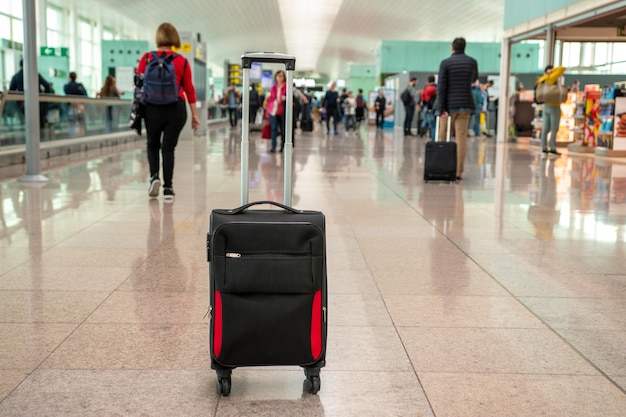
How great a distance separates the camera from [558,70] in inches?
704

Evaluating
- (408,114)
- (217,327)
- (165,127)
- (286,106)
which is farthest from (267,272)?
(408,114)

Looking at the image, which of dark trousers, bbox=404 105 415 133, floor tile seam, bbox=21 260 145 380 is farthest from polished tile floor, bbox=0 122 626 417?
dark trousers, bbox=404 105 415 133

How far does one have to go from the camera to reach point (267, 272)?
114 inches

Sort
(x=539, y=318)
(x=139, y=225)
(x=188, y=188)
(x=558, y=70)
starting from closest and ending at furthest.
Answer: (x=539, y=318) → (x=139, y=225) → (x=188, y=188) → (x=558, y=70)

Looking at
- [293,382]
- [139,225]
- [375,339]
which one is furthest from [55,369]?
[139,225]

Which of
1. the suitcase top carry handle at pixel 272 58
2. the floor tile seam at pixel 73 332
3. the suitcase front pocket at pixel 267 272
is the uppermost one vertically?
the suitcase top carry handle at pixel 272 58

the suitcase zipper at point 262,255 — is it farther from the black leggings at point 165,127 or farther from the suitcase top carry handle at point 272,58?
the black leggings at point 165,127

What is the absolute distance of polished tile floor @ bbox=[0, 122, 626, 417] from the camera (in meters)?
3.02

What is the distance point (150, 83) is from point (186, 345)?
5.18m

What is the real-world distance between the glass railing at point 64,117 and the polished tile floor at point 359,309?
12.3ft

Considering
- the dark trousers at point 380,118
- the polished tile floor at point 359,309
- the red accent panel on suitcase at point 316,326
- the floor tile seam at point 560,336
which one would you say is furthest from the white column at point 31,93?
the dark trousers at point 380,118

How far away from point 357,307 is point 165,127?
4.84 metres

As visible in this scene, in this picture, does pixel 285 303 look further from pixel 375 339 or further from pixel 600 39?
pixel 600 39

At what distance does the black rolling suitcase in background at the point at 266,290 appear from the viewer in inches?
114
